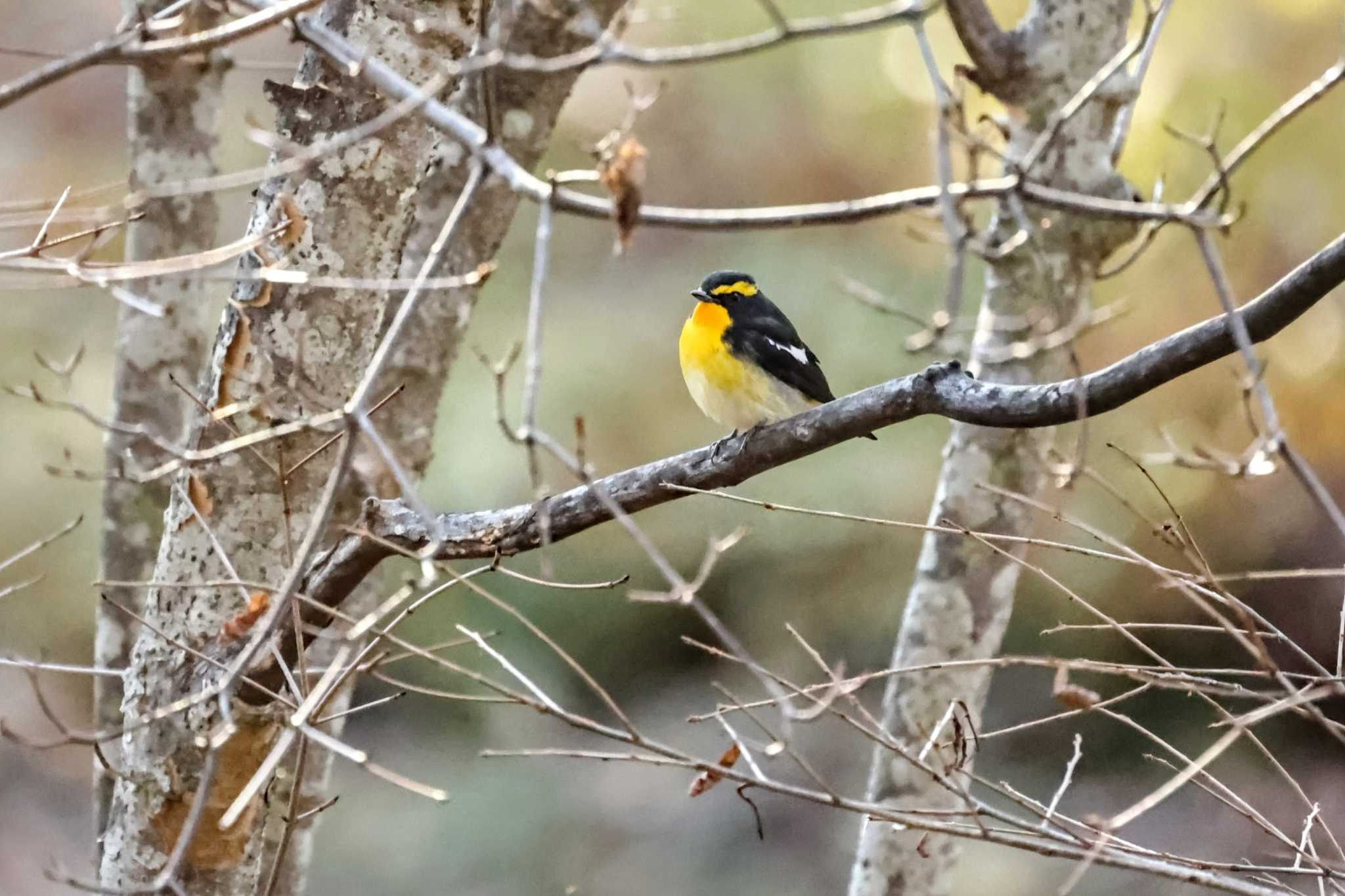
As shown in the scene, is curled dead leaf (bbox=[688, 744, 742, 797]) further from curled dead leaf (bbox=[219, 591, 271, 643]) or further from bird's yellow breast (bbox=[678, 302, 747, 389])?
bird's yellow breast (bbox=[678, 302, 747, 389])

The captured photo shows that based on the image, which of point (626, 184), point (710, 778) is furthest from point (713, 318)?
point (626, 184)

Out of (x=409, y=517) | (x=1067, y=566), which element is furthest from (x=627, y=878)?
(x=409, y=517)

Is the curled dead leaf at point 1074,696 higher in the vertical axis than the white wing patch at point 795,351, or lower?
lower

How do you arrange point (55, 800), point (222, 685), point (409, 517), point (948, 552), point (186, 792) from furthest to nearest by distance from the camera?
point (55, 800) → point (948, 552) → point (186, 792) → point (409, 517) → point (222, 685)

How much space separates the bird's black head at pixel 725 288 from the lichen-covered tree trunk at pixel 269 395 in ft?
3.90

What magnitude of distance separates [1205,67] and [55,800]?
379 inches

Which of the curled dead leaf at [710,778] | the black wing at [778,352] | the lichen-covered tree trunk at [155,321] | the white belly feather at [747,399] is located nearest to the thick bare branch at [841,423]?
the curled dead leaf at [710,778]

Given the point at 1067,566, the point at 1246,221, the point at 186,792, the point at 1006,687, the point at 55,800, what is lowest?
the point at 55,800

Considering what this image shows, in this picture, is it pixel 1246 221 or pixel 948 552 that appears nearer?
pixel 948 552

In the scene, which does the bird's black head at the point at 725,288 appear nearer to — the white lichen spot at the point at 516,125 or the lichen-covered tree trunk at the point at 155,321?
the white lichen spot at the point at 516,125

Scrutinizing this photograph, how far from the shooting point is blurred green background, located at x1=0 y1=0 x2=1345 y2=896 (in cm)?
805

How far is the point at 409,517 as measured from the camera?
2.88 meters

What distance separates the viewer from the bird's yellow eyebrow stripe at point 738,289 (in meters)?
4.25

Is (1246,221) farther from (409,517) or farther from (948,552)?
(409,517)
